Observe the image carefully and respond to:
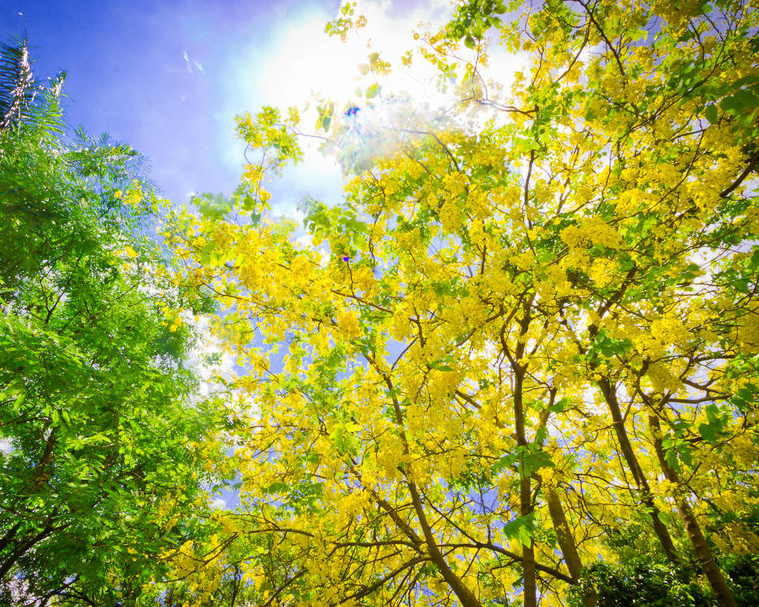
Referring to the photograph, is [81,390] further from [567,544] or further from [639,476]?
[639,476]

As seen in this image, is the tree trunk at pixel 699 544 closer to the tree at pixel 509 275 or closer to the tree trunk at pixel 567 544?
the tree at pixel 509 275

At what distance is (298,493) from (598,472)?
5.21 meters

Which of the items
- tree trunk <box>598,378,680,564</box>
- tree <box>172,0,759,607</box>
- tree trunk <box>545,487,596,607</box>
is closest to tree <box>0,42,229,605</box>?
→ tree <box>172,0,759,607</box>

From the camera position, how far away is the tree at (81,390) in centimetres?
497

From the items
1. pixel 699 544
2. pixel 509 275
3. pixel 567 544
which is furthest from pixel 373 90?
pixel 699 544

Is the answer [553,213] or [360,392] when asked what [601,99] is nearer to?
[553,213]

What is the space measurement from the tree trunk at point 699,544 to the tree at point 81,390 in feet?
21.1

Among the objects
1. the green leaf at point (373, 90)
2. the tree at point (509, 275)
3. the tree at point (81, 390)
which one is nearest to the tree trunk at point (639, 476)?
the tree at point (509, 275)

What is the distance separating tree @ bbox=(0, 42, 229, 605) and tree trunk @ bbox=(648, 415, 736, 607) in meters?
6.42

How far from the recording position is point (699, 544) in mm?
4047

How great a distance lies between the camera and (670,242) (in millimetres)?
3305

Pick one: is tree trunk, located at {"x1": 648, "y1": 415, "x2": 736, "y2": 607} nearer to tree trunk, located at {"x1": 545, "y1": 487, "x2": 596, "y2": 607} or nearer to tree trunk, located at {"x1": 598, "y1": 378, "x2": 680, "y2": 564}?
tree trunk, located at {"x1": 598, "y1": 378, "x2": 680, "y2": 564}

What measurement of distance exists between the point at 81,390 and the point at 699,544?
29.0ft

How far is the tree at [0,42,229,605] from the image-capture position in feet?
16.3
